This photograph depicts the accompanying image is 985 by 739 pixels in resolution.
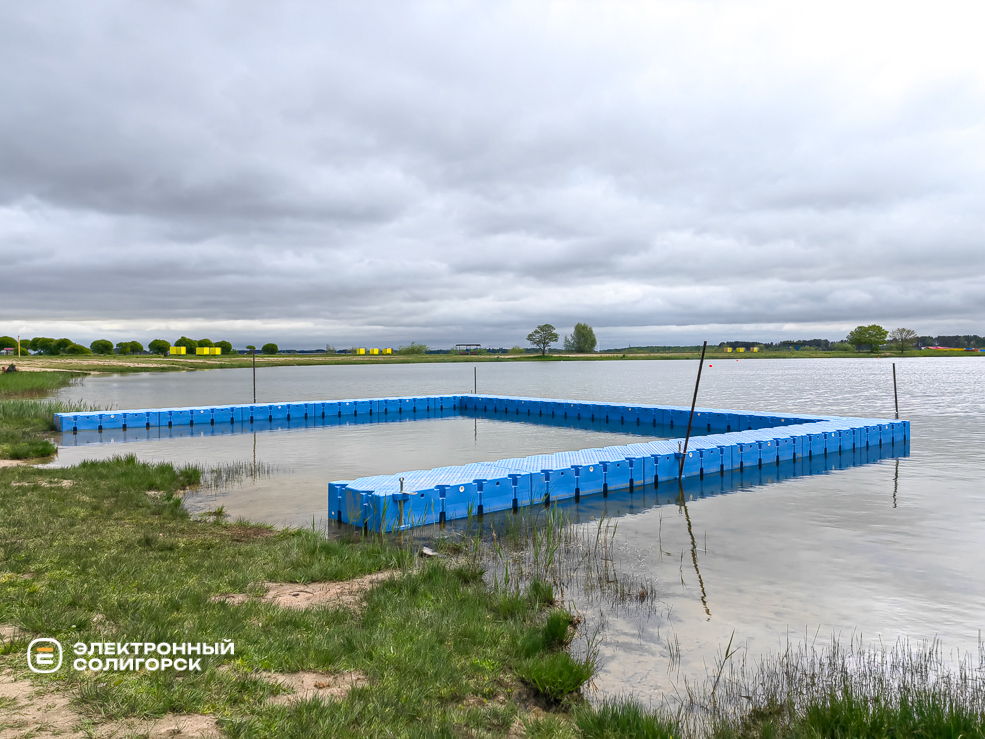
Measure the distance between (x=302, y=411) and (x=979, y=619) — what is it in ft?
91.2

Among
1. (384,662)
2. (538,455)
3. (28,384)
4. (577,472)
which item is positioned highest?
(28,384)

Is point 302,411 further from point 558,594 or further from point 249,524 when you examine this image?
point 558,594

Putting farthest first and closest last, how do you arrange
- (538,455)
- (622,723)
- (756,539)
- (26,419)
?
(26,419), (538,455), (756,539), (622,723)

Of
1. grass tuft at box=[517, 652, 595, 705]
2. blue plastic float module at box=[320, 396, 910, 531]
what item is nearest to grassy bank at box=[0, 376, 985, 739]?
grass tuft at box=[517, 652, 595, 705]

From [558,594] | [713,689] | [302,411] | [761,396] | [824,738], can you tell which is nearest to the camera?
[824,738]

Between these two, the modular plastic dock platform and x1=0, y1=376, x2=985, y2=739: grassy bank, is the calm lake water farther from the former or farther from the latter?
the modular plastic dock platform

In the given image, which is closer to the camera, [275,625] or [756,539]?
[275,625]

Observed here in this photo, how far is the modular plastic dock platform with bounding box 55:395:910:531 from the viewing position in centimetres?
1041

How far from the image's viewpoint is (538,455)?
53.3ft

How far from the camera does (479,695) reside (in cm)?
448

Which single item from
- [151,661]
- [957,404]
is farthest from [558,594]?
[957,404]

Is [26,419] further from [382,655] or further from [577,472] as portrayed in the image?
[382,655]

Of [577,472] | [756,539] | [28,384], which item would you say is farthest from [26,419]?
[756,539]

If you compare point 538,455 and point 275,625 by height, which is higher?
point 275,625
